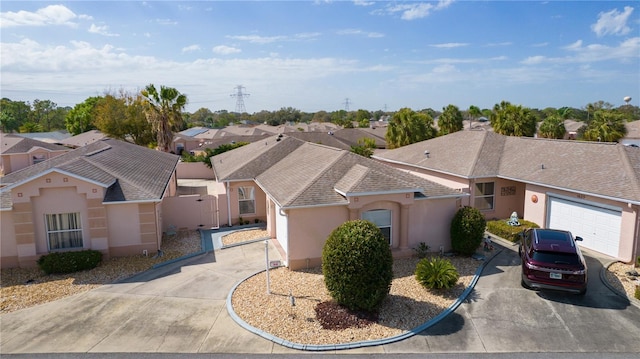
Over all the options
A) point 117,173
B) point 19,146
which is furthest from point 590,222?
point 19,146

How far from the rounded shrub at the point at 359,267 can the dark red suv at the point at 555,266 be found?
5.12 meters

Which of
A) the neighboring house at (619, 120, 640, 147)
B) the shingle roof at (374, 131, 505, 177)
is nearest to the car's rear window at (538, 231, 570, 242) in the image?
the shingle roof at (374, 131, 505, 177)

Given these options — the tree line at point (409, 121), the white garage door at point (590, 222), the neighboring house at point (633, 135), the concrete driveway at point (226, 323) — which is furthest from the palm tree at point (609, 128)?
the concrete driveway at point (226, 323)

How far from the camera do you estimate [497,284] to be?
1404 centimetres

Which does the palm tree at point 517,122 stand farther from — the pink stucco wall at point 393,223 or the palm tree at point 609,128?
the pink stucco wall at point 393,223

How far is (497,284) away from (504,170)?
9.54 m

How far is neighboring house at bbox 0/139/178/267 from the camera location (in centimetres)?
1559

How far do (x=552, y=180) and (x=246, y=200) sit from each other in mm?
15221

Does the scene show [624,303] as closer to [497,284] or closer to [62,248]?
[497,284]

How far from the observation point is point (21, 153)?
44.2 metres

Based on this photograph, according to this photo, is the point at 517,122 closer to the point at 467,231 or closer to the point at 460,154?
the point at 460,154

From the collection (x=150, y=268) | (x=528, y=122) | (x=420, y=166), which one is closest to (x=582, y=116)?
(x=528, y=122)

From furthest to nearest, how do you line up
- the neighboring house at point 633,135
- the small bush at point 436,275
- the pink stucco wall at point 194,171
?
the neighboring house at point 633,135
the pink stucco wall at point 194,171
the small bush at point 436,275

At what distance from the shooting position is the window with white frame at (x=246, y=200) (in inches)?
867
